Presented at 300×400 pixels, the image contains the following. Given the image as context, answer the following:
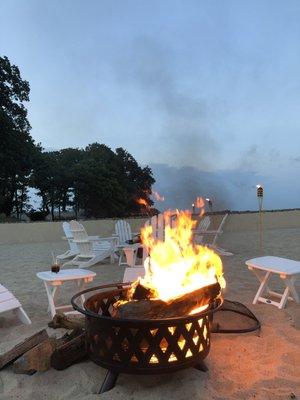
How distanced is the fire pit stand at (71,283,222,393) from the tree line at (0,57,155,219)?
63.7 ft

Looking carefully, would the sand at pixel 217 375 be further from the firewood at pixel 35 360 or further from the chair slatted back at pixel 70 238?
the chair slatted back at pixel 70 238

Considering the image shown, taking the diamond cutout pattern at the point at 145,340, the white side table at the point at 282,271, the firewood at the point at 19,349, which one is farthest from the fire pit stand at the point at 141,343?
the white side table at the point at 282,271

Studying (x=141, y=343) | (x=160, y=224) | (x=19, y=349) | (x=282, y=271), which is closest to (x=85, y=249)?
(x=160, y=224)

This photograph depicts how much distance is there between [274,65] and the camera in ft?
48.4

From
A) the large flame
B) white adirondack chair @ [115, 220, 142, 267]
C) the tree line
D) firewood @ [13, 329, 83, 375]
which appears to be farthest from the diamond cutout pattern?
the tree line

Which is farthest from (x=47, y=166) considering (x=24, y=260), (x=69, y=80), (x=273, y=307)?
(x=273, y=307)

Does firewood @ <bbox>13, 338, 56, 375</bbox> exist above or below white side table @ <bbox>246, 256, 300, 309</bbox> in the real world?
below

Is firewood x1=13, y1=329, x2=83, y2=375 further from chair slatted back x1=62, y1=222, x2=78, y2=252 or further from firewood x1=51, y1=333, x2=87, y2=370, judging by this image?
chair slatted back x1=62, y1=222, x2=78, y2=252

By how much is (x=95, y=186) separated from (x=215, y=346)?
92.2 ft

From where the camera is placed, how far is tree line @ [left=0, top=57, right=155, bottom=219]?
2123cm

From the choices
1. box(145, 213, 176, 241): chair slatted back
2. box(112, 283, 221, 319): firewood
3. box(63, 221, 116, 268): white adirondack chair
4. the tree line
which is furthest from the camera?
the tree line

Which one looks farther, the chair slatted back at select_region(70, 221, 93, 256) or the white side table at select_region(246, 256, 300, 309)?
the chair slatted back at select_region(70, 221, 93, 256)

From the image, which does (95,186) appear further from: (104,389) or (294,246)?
(104,389)

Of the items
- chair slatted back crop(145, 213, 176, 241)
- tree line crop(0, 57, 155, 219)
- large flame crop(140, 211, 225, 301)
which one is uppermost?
tree line crop(0, 57, 155, 219)
